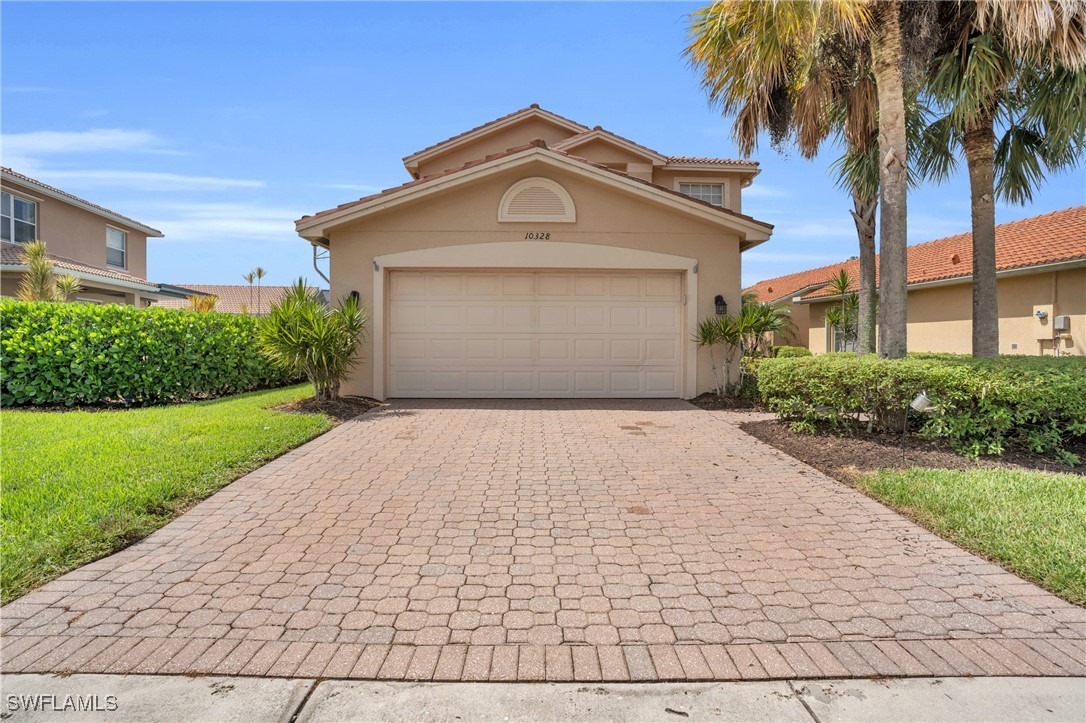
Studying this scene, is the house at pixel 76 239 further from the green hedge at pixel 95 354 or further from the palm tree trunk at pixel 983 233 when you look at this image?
the palm tree trunk at pixel 983 233

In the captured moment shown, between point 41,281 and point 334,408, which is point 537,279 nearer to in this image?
point 334,408

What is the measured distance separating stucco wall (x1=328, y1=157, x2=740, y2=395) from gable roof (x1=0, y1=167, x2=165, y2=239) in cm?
1478

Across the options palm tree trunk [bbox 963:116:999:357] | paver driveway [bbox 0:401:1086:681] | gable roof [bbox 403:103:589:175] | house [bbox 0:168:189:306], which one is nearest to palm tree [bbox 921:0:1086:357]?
palm tree trunk [bbox 963:116:999:357]

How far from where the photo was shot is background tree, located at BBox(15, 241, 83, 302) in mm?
14273

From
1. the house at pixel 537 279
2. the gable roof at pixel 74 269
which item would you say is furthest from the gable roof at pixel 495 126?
the gable roof at pixel 74 269

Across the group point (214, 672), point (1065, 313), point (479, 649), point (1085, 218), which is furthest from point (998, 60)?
point (214, 672)

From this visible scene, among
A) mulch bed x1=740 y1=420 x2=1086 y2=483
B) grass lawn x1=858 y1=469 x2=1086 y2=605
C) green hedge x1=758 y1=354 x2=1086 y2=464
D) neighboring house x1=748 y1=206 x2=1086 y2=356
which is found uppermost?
neighboring house x1=748 y1=206 x2=1086 y2=356

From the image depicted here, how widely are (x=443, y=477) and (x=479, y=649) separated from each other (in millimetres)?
3036

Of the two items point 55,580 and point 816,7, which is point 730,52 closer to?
point 816,7

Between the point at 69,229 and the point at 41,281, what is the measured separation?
24.7 feet

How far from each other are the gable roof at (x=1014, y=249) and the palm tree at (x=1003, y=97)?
3907 millimetres

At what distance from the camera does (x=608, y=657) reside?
2.72m

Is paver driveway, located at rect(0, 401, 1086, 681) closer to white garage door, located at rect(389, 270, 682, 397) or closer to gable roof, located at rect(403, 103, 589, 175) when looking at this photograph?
Answer: white garage door, located at rect(389, 270, 682, 397)

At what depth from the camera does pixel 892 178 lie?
7.52 m
